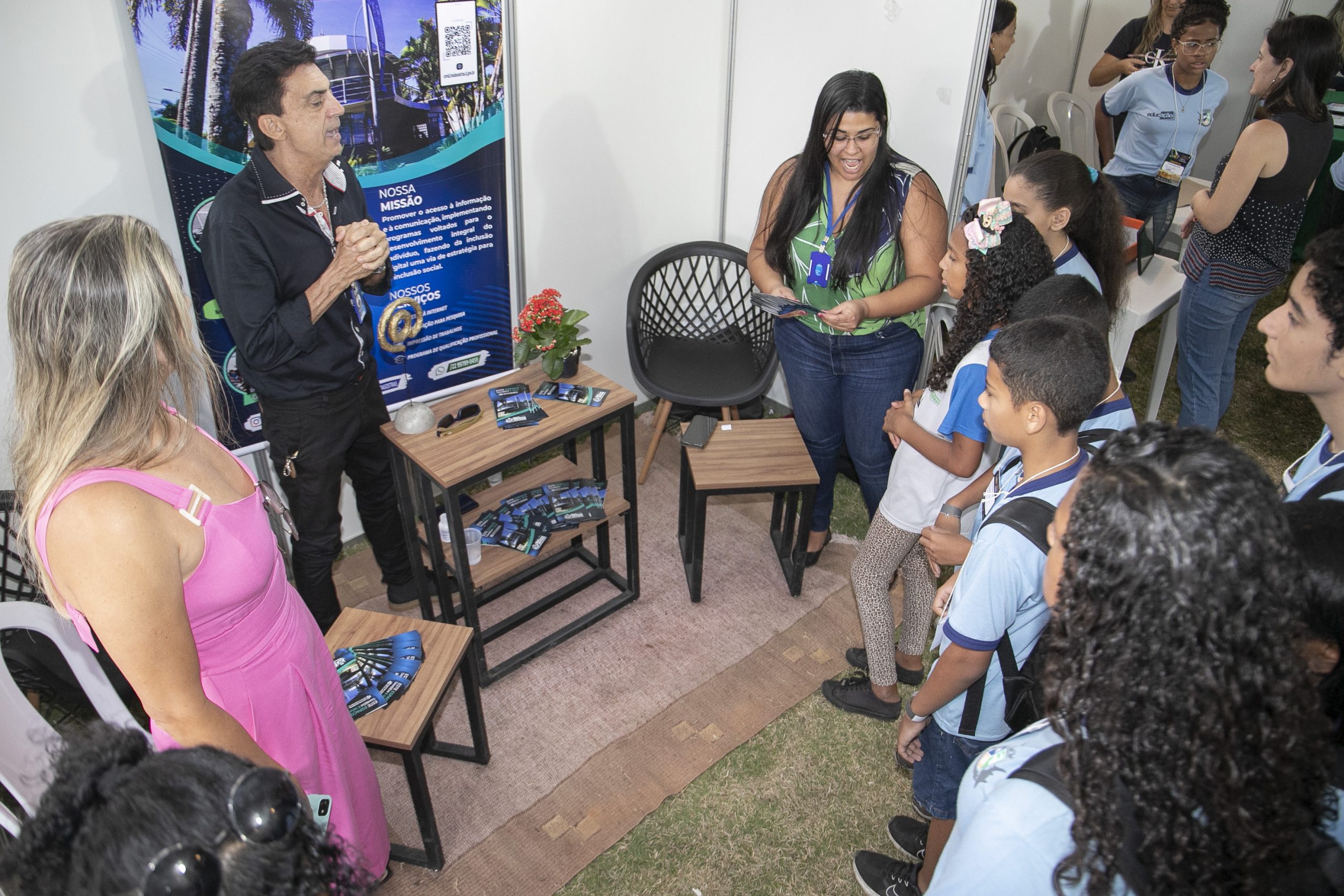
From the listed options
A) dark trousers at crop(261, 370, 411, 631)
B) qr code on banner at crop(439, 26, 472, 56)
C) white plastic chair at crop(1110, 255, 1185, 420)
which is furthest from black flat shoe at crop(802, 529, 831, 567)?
qr code on banner at crop(439, 26, 472, 56)

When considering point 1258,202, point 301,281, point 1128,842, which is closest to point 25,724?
point 301,281

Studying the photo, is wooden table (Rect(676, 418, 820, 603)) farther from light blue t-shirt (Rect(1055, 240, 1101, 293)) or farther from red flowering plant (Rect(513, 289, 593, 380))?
light blue t-shirt (Rect(1055, 240, 1101, 293))

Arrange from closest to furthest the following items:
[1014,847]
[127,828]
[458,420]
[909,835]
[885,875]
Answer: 1. [127,828]
2. [1014,847]
3. [885,875]
4. [909,835]
5. [458,420]

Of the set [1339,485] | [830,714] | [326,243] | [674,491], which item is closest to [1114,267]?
[1339,485]

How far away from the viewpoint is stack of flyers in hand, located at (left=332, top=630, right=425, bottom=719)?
6.68 feet

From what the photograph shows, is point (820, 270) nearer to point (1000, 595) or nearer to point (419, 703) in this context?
point (1000, 595)

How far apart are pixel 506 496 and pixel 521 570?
374 millimetres

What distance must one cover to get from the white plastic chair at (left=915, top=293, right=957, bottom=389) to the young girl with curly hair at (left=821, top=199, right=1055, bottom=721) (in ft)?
2.82

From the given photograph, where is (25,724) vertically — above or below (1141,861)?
below

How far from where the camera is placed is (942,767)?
6.11 feet

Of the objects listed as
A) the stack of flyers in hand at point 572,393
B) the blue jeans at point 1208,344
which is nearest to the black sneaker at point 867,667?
the stack of flyers in hand at point 572,393

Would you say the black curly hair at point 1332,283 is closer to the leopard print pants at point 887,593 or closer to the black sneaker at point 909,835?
the leopard print pants at point 887,593

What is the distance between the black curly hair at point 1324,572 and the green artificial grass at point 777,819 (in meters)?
1.50

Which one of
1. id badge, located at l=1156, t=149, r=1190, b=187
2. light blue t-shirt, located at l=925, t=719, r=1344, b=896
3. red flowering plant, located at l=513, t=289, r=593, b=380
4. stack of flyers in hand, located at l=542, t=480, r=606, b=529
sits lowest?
stack of flyers in hand, located at l=542, t=480, r=606, b=529
